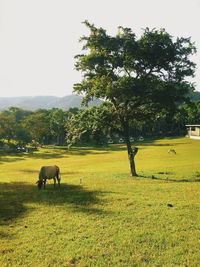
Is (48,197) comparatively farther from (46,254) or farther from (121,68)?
(121,68)

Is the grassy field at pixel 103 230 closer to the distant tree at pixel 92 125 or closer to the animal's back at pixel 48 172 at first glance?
the animal's back at pixel 48 172

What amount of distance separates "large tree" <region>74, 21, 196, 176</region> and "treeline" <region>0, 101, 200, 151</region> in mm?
1994

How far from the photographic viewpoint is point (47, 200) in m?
17.7

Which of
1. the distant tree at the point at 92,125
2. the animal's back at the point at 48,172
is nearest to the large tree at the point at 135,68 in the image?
the distant tree at the point at 92,125

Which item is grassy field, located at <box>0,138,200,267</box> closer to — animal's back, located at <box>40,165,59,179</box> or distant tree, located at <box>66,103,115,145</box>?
animal's back, located at <box>40,165,59,179</box>

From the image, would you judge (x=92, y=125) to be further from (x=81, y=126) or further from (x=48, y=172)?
(x=48, y=172)

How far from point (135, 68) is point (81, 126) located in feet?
31.4

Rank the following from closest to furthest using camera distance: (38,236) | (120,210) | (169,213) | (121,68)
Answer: (38,236), (169,213), (120,210), (121,68)

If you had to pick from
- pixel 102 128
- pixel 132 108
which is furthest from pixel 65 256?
pixel 132 108

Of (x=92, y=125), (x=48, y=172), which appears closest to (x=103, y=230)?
(x=48, y=172)

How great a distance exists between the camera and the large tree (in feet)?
81.2

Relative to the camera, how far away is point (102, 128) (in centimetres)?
2752

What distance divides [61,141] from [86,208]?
394 feet

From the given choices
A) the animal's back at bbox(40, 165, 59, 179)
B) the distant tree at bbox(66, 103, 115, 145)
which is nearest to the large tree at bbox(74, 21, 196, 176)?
the distant tree at bbox(66, 103, 115, 145)
